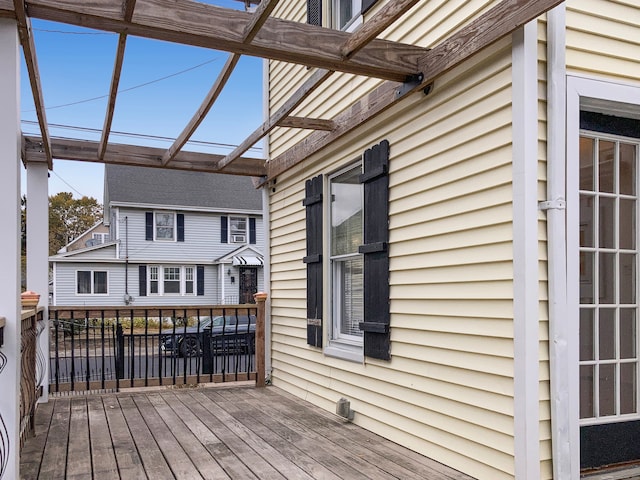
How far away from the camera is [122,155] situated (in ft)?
16.9

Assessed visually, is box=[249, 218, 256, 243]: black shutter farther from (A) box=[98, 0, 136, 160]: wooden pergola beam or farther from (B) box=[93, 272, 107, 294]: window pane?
(A) box=[98, 0, 136, 160]: wooden pergola beam

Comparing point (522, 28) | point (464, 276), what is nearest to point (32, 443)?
point (464, 276)

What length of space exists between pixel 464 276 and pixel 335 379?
1.95 meters

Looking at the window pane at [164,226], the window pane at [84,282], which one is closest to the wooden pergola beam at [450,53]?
the window pane at [164,226]

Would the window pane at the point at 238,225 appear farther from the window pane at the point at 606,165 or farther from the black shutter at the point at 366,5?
the window pane at the point at 606,165

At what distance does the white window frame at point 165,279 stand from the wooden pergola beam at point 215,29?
1591 centimetres

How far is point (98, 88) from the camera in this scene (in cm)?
1753

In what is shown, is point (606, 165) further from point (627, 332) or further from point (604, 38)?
point (627, 332)

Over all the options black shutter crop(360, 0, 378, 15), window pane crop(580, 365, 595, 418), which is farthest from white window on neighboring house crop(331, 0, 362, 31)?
window pane crop(580, 365, 595, 418)

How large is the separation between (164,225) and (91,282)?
119 inches

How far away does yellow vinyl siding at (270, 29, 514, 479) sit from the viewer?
2.68m

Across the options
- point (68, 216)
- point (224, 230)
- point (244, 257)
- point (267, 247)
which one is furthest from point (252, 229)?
point (68, 216)

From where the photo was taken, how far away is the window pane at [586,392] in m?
2.70

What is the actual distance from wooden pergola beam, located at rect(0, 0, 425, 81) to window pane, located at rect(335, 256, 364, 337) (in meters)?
1.78
